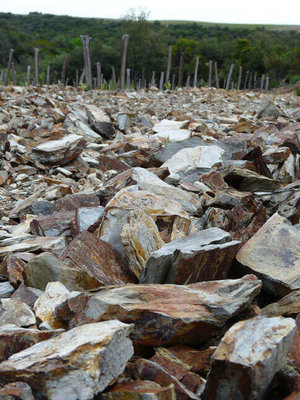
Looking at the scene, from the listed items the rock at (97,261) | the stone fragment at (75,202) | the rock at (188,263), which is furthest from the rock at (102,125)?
the rock at (188,263)

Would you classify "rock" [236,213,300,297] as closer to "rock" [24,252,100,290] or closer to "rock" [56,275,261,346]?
"rock" [56,275,261,346]

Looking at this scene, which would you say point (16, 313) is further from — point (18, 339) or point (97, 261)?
point (97, 261)

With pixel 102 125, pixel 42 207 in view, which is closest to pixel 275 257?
pixel 42 207

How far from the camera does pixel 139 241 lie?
9.14 feet

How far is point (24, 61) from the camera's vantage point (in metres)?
55.6

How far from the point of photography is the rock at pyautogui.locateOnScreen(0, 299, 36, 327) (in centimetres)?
224

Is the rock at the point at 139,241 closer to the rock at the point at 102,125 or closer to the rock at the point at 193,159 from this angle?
the rock at the point at 193,159

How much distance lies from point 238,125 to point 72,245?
713 centimetres

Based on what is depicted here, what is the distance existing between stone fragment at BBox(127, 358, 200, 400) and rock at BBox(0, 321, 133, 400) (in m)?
0.10

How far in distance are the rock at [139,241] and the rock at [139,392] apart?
1085 millimetres

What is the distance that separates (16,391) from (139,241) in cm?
142

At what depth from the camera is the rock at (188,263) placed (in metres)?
2.42

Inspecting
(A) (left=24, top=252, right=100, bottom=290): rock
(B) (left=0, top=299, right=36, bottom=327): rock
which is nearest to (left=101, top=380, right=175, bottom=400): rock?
(B) (left=0, top=299, right=36, bottom=327): rock

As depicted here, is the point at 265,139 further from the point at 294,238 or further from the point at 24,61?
the point at 24,61
